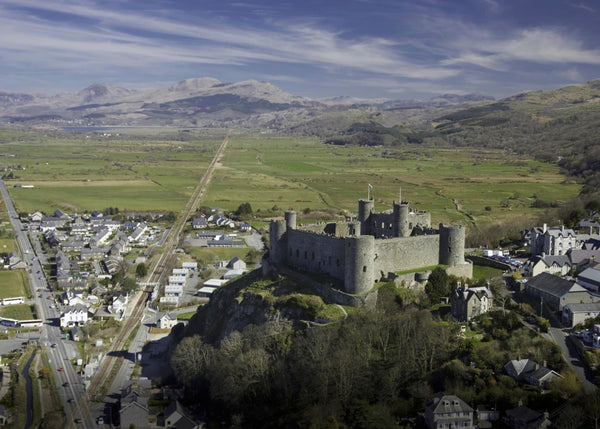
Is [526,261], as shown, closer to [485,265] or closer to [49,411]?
[485,265]

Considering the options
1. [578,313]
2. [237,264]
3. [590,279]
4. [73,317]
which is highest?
[590,279]

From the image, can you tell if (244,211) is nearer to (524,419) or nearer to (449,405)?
(449,405)

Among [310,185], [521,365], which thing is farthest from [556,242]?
[310,185]

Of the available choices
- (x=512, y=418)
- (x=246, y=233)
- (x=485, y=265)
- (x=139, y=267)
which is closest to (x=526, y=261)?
(x=485, y=265)

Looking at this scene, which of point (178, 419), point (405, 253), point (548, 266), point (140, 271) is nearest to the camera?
point (178, 419)

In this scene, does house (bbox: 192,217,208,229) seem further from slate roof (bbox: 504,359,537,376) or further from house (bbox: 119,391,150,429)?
slate roof (bbox: 504,359,537,376)

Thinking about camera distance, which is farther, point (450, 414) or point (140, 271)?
point (140, 271)

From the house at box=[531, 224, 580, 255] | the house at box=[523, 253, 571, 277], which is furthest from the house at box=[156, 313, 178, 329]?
the house at box=[531, 224, 580, 255]

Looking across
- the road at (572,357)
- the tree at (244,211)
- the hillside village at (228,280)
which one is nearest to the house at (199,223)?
the hillside village at (228,280)
